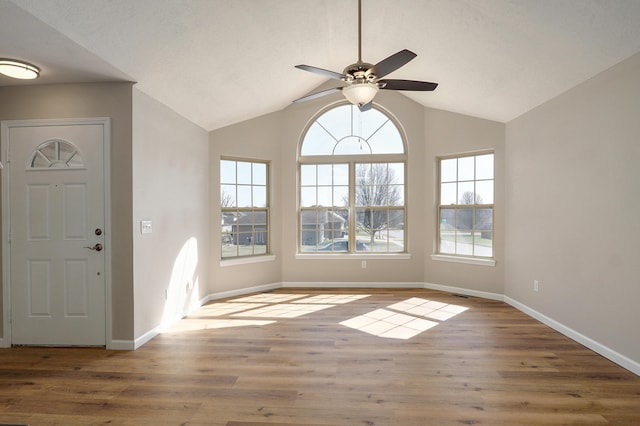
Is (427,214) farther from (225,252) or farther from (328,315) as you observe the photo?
(225,252)

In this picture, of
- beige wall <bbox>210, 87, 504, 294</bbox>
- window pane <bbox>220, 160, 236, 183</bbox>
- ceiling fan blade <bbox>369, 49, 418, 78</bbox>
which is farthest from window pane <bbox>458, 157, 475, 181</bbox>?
window pane <bbox>220, 160, 236, 183</bbox>

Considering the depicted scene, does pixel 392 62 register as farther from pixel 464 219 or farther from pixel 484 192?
pixel 464 219

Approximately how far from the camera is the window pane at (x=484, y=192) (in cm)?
522

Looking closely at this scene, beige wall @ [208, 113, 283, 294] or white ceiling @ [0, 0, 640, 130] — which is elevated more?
white ceiling @ [0, 0, 640, 130]

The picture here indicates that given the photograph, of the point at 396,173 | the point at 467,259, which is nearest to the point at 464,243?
the point at 467,259

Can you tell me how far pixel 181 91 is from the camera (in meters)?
3.87

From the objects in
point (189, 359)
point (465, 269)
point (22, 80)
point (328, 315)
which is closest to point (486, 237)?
point (465, 269)

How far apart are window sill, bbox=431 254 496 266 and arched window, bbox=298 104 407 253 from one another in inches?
24.7

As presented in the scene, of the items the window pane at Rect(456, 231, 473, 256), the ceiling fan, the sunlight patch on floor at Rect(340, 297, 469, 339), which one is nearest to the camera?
the ceiling fan

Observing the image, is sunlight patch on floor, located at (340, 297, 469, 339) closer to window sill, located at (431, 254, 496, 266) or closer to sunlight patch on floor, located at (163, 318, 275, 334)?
window sill, located at (431, 254, 496, 266)

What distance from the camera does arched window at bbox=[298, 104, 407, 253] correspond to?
5.87 metres

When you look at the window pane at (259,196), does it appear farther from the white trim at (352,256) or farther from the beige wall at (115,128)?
the beige wall at (115,128)

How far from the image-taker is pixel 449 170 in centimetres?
564

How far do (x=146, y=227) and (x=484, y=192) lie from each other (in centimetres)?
453
